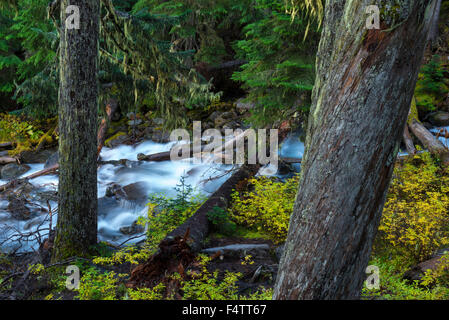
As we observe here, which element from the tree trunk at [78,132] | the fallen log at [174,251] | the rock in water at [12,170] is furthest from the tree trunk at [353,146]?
the rock in water at [12,170]

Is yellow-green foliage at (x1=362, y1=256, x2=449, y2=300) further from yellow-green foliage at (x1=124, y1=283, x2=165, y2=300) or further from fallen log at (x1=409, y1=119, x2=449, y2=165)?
fallen log at (x1=409, y1=119, x2=449, y2=165)

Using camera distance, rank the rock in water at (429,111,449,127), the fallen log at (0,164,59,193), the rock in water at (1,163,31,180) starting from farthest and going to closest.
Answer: the rock in water at (1,163,31,180)
the rock in water at (429,111,449,127)
the fallen log at (0,164,59,193)

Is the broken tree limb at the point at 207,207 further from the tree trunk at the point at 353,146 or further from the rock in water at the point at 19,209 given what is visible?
the rock in water at the point at 19,209

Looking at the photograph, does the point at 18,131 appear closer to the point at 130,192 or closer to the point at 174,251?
the point at 130,192

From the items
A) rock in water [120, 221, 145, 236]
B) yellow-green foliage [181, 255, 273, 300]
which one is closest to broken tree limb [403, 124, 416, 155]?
yellow-green foliage [181, 255, 273, 300]

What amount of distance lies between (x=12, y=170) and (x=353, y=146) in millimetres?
15091

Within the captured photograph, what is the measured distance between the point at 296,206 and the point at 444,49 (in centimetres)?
1685

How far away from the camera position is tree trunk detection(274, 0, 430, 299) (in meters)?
2.30

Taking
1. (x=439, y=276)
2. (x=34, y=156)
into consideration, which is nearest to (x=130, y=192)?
(x=34, y=156)

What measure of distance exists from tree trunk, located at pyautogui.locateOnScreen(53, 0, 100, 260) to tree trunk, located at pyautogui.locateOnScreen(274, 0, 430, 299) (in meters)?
4.30

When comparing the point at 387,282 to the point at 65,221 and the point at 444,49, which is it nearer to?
the point at 65,221

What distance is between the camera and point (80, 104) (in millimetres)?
5344

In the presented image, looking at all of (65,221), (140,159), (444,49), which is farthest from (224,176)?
(444,49)

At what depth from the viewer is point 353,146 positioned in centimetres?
240
